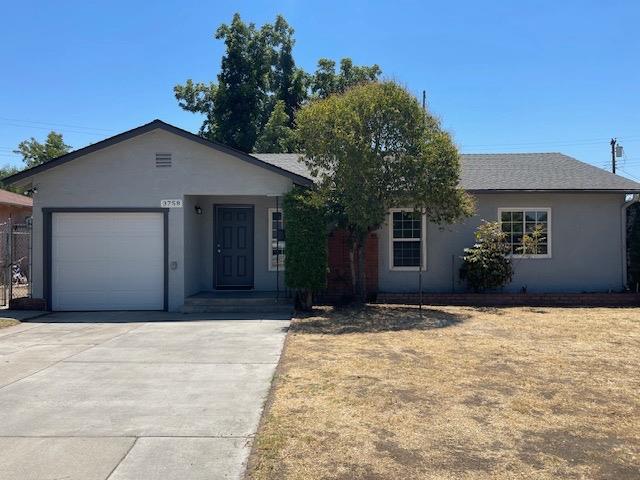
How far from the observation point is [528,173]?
1570 cm

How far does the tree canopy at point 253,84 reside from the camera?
3003 centimetres

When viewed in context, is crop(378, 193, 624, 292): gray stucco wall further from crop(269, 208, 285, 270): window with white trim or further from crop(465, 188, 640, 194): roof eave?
crop(269, 208, 285, 270): window with white trim

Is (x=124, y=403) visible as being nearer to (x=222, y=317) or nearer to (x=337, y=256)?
(x=222, y=317)

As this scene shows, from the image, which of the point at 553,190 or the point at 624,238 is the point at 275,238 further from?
the point at 624,238

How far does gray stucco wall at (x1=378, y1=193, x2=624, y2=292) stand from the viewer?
1460 cm

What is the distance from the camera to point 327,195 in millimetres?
12336

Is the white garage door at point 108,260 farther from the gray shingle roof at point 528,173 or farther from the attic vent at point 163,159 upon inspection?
the gray shingle roof at point 528,173

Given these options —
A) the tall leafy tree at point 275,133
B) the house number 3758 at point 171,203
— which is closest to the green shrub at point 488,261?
the house number 3758 at point 171,203

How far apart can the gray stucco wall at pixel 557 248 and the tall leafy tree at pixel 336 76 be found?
67.5ft

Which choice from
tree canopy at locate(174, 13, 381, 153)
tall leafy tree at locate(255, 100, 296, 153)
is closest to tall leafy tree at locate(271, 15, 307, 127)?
tree canopy at locate(174, 13, 381, 153)

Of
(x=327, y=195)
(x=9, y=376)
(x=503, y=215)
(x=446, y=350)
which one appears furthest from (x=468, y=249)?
(x=9, y=376)

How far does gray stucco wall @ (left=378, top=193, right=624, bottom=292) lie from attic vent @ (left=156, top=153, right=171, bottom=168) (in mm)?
5825

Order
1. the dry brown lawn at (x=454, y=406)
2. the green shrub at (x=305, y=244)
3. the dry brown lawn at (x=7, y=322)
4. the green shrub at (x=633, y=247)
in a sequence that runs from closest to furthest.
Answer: the dry brown lawn at (x=454, y=406), the dry brown lawn at (x=7, y=322), the green shrub at (x=305, y=244), the green shrub at (x=633, y=247)

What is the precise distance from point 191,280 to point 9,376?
673 cm
